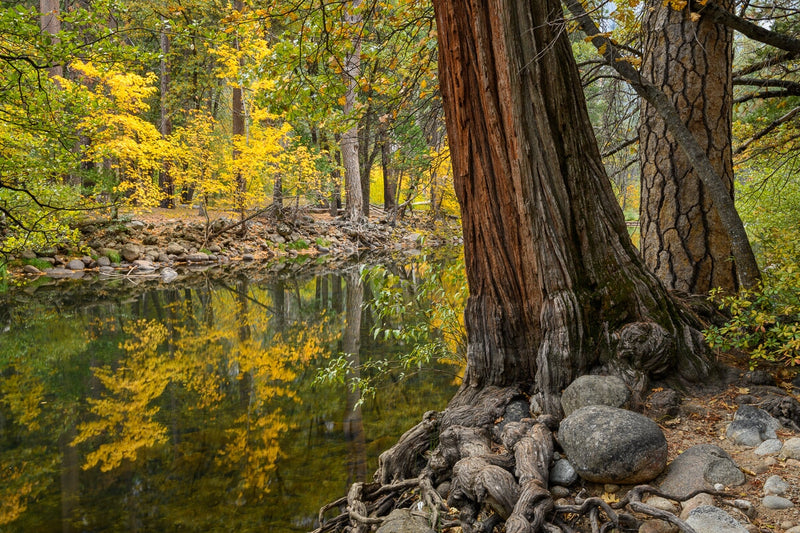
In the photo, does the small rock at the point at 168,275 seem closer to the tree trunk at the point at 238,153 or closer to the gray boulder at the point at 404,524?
the tree trunk at the point at 238,153

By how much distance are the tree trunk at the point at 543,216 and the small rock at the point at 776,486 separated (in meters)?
0.80

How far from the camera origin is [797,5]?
414cm

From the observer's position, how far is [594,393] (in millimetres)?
2475

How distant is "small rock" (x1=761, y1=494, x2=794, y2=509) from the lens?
1.70 m

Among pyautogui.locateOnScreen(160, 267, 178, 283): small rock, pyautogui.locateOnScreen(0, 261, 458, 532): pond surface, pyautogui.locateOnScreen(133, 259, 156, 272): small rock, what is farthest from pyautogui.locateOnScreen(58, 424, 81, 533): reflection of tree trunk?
pyautogui.locateOnScreen(133, 259, 156, 272): small rock

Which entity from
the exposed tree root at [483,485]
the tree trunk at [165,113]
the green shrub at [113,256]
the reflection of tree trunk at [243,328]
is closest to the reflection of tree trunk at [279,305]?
the reflection of tree trunk at [243,328]

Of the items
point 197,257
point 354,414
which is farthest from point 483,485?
point 197,257

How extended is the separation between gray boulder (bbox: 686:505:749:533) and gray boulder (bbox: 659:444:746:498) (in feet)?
0.63

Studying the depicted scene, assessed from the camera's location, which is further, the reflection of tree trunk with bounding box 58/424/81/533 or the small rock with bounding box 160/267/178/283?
the small rock with bounding box 160/267/178/283

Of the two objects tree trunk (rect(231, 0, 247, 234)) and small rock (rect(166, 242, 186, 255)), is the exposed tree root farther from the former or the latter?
tree trunk (rect(231, 0, 247, 234))

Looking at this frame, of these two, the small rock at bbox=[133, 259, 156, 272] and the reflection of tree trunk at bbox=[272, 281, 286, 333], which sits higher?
the small rock at bbox=[133, 259, 156, 272]

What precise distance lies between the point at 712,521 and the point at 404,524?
1.25 meters

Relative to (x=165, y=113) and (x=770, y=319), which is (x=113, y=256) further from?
(x=770, y=319)

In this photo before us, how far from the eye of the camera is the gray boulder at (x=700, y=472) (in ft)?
6.24
